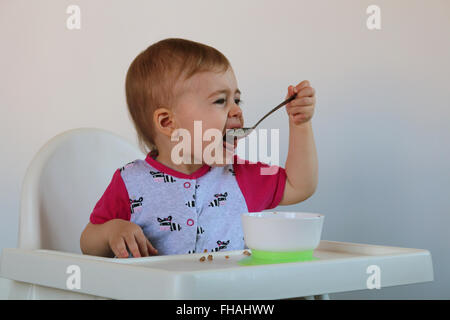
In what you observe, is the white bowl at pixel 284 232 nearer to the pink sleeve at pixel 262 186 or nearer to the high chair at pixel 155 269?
the high chair at pixel 155 269

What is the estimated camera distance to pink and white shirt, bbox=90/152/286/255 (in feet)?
3.51

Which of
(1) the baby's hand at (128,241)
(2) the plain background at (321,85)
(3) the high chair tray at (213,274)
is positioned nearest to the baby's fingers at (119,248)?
(1) the baby's hand at (128,241)

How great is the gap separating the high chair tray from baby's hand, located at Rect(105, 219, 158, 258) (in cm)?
11

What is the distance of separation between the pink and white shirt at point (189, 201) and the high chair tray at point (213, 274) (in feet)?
0.79

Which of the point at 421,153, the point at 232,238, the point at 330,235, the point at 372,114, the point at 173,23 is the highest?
the point at 173,23

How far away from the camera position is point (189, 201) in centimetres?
109

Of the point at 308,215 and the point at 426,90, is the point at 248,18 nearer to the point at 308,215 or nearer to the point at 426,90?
the point at 426,90

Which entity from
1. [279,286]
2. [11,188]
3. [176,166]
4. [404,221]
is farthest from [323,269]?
[11,188]

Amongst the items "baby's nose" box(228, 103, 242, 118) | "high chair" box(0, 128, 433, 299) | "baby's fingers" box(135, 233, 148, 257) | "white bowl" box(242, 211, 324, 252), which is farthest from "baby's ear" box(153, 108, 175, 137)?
"white bowl" box(242, 211, 324, 252)

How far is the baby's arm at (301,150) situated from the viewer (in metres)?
0.99

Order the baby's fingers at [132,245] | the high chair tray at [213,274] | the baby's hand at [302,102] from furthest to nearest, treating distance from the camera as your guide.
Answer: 1. the baby's hand at [302,102]
2. the baby's fingers at [132,245]
3. the high chair tray at [213,274]

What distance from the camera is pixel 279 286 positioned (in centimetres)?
62

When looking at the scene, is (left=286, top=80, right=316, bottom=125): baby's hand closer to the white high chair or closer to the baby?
the baby

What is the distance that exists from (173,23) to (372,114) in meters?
0.70
